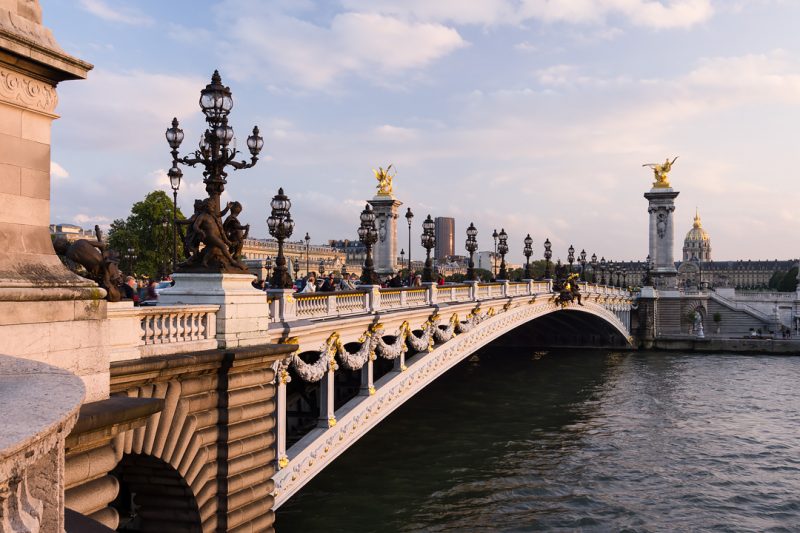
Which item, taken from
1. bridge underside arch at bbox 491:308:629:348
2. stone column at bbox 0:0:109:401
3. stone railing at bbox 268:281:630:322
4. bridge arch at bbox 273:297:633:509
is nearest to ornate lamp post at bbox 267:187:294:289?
stone railing at bbox 268:281:630:322

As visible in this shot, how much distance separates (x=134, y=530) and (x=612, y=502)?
13.5 m

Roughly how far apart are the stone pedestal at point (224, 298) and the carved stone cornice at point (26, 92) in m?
4.25

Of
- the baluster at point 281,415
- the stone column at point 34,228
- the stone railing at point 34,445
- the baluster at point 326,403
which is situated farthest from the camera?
the baluster at point 326,403

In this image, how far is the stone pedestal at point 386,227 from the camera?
54750 mm

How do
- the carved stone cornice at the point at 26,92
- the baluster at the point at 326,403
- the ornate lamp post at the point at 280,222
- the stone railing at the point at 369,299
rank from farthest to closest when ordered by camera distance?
the baluster at the point at 326,403 → the ornate lamp post at the point at 280,222 → the stone railing at the point at 369,299 → the carved stone cornice at the point at 26,92

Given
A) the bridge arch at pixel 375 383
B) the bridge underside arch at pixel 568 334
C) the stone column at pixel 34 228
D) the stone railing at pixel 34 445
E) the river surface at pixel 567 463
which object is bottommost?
the river surface at pixel 567 463

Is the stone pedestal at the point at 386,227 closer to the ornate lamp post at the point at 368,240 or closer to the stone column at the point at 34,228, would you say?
the ornate lamp post at the point at 368,240

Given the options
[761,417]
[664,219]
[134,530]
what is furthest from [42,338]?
[664,219]

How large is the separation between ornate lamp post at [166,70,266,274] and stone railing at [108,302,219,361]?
2.82ft

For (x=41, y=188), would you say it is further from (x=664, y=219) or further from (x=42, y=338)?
(x=664, y=219)

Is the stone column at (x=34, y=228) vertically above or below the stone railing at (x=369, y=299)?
above

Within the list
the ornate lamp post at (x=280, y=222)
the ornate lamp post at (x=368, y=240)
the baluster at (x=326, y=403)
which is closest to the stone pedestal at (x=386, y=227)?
the ornate lamp post at (x=368, y=240)

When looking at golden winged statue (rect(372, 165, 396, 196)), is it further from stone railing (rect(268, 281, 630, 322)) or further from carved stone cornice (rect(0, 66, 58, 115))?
carved stone cornice (rect(0, 66, 58, 115))

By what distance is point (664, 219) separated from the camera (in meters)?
85.1
